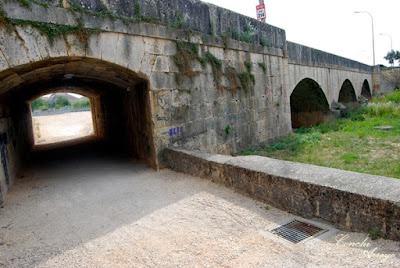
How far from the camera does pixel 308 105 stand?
54.2 ft

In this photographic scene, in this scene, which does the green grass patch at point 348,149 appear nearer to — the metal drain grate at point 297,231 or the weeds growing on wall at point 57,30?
the metal drain grate at point 297,231

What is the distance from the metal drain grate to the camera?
9.48 feet

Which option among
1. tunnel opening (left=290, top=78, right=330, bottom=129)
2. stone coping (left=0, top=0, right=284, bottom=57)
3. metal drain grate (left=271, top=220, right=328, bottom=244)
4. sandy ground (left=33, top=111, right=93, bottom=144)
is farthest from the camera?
tunnel opening (left=290, top=78, right=330, bottom=129)

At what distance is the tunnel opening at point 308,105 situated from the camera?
593 inches

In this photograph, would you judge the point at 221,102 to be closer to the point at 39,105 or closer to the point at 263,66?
the point at 263,66

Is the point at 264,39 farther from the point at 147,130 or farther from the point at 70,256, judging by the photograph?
the point at 70,256

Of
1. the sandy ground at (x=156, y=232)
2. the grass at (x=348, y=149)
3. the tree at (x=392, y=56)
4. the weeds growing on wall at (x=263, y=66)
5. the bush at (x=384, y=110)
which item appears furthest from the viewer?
the tree at (x=392, y=56)

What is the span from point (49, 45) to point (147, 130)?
258 cm

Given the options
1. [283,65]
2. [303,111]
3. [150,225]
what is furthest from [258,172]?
[303,111]

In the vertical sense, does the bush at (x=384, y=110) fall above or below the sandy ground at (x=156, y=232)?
above

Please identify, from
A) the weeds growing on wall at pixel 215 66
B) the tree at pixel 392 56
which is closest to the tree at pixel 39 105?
the weeds growing on wall at pixel 215 66

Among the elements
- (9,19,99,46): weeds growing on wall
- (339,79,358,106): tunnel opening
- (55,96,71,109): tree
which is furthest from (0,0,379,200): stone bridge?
(55,96,71,109): tree

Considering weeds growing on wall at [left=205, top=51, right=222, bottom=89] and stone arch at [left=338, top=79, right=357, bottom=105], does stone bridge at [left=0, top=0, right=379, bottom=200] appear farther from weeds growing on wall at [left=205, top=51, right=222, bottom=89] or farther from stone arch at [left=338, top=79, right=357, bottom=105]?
stone arch at [left=338, top=79, right=357, bottom=105]

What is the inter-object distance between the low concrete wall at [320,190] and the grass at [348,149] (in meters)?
3.56
